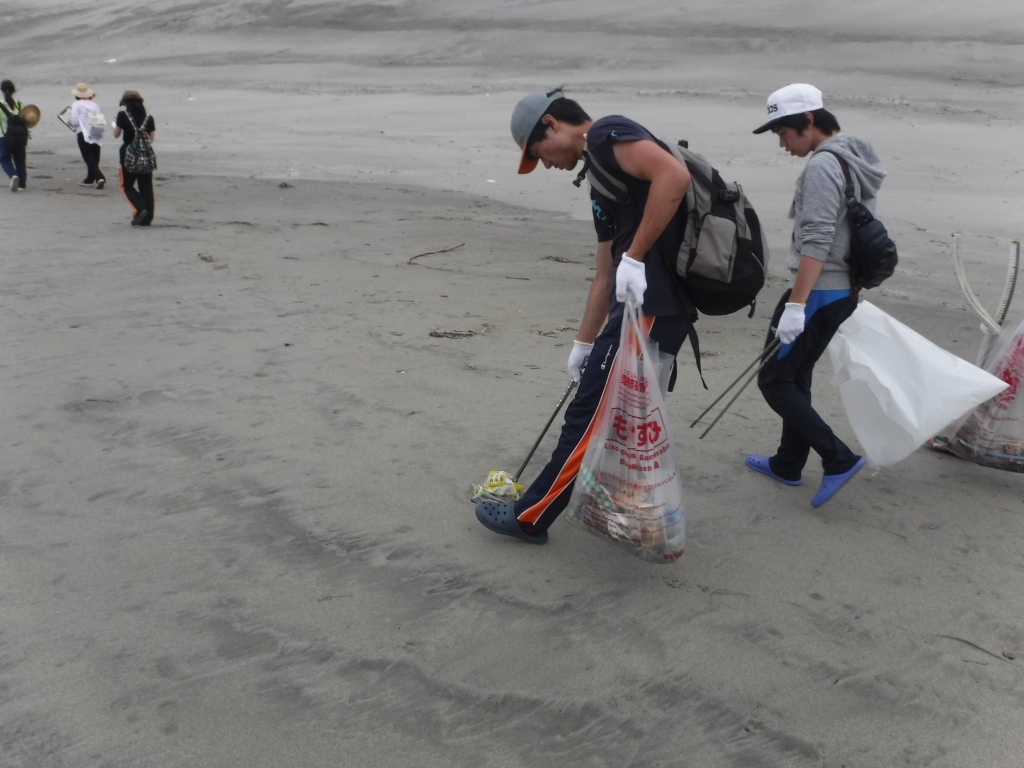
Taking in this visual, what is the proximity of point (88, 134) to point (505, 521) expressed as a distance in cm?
983

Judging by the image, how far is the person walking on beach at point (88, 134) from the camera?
10.9 meters

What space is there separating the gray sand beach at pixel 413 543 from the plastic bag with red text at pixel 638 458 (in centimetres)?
22

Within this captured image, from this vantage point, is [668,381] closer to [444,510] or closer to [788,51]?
[444,510]

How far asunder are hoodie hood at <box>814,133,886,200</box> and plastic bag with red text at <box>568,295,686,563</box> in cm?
101

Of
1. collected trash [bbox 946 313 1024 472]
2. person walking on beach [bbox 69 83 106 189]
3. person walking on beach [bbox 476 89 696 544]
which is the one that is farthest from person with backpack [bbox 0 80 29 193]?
collected trash [bbox 946 313 1024 472]

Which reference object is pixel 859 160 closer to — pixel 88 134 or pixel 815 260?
pixel 815 260

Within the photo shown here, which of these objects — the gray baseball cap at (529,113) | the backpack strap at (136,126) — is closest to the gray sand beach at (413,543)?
the backpack strap at (136,126)

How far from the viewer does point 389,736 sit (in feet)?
7.69

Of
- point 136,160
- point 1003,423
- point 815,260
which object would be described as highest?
point 815,260

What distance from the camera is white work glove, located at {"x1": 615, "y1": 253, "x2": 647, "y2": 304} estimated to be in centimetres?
280

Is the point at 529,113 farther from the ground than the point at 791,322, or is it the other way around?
the point at 529,113

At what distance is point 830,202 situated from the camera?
125 inches

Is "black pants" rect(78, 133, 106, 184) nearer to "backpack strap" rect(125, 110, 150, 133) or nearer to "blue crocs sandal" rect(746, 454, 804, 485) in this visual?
"backpack strap" rect(125, 110, 150, 133)

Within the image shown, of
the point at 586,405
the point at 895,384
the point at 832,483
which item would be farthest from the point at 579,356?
the point at 895,384
